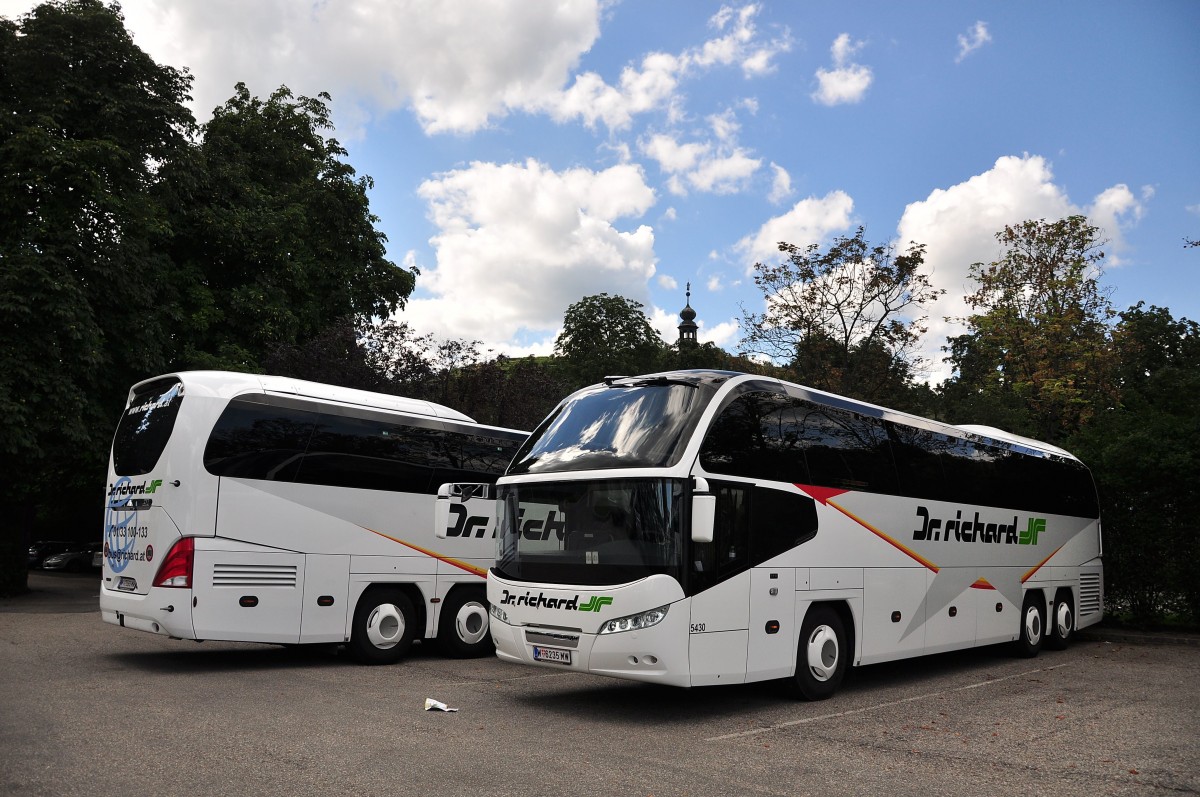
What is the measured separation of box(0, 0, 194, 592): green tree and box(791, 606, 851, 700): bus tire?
1694cm

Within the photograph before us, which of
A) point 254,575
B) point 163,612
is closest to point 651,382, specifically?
point 254,575

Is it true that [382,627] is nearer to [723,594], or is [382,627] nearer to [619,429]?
[619,429]

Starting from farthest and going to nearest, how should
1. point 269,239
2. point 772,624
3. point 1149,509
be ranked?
point 269,239, point 1149,509, point 772,624

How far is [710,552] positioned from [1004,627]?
22.8 feet

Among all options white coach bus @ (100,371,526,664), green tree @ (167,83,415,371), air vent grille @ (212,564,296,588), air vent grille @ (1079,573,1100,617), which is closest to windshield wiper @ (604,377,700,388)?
white coach bus @ (100,371,526,664)

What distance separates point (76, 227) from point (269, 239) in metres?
6.66

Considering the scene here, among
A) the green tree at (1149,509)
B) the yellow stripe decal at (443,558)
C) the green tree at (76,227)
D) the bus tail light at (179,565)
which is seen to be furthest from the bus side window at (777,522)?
the green tree at (76,227)

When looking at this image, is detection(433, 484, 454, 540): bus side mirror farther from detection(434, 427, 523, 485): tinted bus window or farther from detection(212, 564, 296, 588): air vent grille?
detection(434, 427, 523, 485): tinted bus window

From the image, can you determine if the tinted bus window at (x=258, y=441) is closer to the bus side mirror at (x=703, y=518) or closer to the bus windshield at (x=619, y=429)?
the bus windshield at (x=619, y=429)

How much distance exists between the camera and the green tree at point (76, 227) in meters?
20.0

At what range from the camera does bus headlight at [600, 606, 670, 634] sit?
8.47 metres

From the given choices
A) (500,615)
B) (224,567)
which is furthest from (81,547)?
(500,615)

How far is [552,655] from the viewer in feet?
29.2

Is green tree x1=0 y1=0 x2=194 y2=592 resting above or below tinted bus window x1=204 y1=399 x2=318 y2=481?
above
